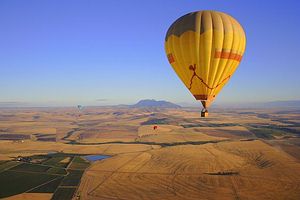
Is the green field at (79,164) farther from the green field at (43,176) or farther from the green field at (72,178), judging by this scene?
the green field at (72,178)

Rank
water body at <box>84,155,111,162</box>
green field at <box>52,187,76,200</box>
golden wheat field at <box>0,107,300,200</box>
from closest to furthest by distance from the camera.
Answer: golden wheat field at <box>0,107,300,200</box>, green field at <box>52,187,76,200</box>, water body at <box>84,155,111,162</box>

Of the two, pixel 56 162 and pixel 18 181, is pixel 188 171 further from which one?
pixel 56 162

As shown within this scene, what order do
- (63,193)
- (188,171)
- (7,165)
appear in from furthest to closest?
(7,165)
(188,171)
(63,193)

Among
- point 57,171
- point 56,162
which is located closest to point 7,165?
point 56,162

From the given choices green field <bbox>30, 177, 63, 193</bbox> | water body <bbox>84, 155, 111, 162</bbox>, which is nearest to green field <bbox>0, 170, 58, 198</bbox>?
green field <bbox>30, 177, 63, 193</bbox>

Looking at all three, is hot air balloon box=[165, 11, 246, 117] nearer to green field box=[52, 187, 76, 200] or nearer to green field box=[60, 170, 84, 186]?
green field box=[52, 187, 76, 200]

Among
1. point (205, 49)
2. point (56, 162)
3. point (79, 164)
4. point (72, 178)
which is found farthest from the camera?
point (56, 162)

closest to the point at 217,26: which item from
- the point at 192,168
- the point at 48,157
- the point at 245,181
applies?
the point at 245,181

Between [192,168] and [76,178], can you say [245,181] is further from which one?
[76,178]

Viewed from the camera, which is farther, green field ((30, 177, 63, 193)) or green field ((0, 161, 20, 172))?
green field ((0, 161, 20, 172))
